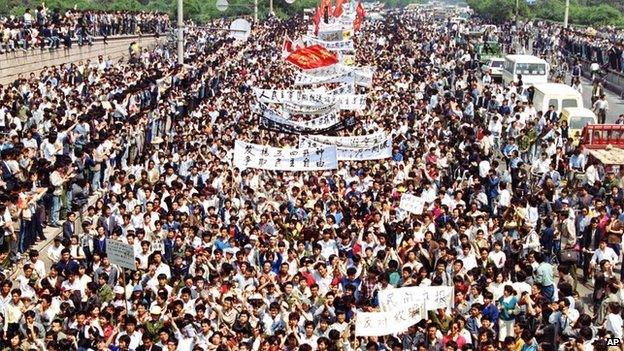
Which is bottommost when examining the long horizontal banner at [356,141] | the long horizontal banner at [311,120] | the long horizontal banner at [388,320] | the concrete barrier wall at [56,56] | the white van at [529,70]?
the concrete barrier wall at [56,56]

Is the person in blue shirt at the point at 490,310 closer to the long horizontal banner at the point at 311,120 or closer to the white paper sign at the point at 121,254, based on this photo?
the white paper sign at the point at 121,254

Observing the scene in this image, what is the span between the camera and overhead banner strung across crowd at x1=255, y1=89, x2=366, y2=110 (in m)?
23.1

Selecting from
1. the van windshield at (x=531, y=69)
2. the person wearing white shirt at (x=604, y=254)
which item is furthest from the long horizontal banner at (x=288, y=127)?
the van windshield at (x=531, y=69)

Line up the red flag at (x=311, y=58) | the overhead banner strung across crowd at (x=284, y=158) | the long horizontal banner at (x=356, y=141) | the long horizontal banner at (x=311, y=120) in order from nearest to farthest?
the overhead banner strung across crowd at (x=284, y=158)
the long horizontal banner at (x=356, y=141)
the long horizontal banner at (x=311, y=120)
the red flag at (x=311, y=58)

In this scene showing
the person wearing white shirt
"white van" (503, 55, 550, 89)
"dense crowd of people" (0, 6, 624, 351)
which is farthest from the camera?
"white van" (503, 55, 550, 89)

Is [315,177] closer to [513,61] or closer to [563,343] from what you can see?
[563,343]

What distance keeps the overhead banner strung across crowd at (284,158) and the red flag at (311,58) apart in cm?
1141

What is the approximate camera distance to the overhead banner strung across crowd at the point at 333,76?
2727cm

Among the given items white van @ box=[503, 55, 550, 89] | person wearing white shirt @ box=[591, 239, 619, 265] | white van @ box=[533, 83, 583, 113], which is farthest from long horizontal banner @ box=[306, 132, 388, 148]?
white van @ box=[503, 55, 550, 89]

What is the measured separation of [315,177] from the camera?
1698 cm

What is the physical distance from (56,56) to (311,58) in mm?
14298

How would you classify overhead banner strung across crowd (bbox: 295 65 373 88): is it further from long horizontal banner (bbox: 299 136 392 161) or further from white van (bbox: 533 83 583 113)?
long horizontal banner (bbox: 299 136 392 161)

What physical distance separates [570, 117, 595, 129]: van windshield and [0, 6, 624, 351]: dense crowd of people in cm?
98

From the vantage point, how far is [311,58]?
27156 mm
